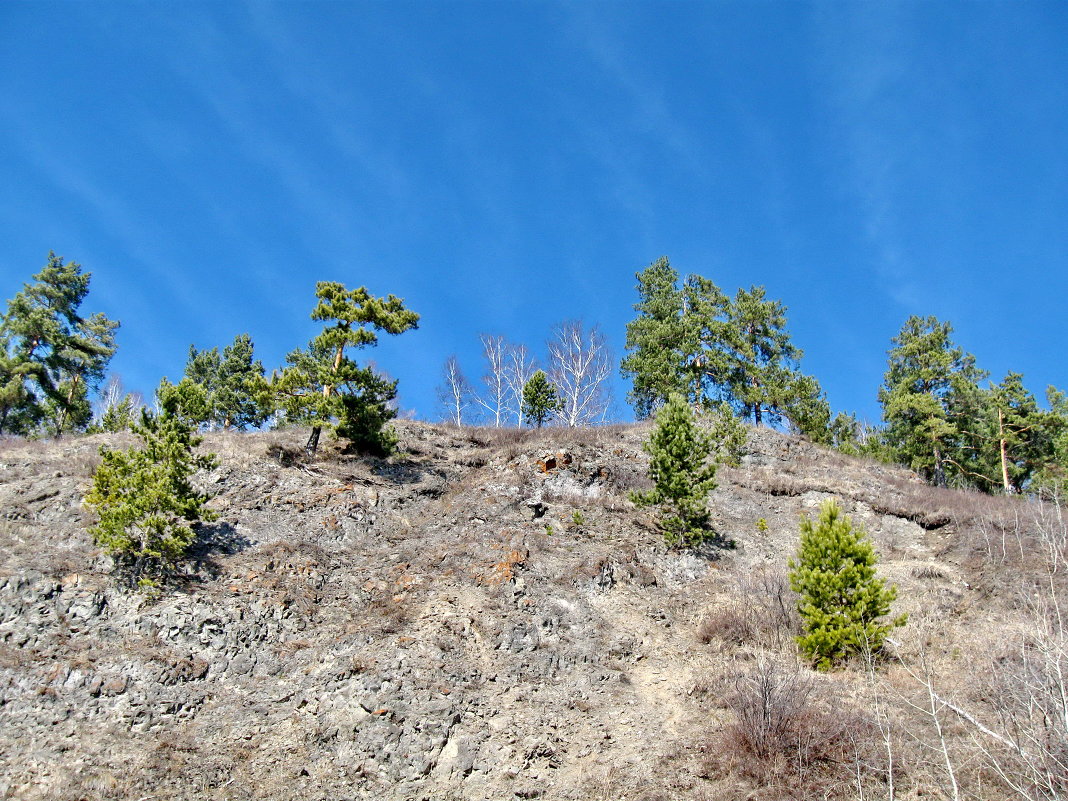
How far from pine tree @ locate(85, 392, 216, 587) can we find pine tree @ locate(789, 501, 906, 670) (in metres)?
14.0

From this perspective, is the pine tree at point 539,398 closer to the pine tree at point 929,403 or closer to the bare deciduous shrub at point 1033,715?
the pine tree at point 929,403

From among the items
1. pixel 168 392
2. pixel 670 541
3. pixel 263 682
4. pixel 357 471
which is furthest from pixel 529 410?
pixel 263 682

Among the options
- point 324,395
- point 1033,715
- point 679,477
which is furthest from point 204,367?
point 1033,715

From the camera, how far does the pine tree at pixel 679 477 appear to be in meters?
19.3

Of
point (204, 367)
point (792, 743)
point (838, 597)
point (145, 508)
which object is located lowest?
point (792, 743)

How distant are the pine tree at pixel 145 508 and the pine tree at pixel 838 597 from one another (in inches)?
553

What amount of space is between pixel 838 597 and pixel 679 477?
648 cm

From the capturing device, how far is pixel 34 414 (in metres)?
29.9

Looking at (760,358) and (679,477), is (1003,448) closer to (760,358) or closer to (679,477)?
(760,358)

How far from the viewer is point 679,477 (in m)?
19.2

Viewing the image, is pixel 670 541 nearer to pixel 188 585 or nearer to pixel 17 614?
pixel 188 585

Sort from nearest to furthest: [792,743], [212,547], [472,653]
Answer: [792,743]
[472,653]
[212,547]

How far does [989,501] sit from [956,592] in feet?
34.7

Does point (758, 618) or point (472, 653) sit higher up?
point (758, 618)
